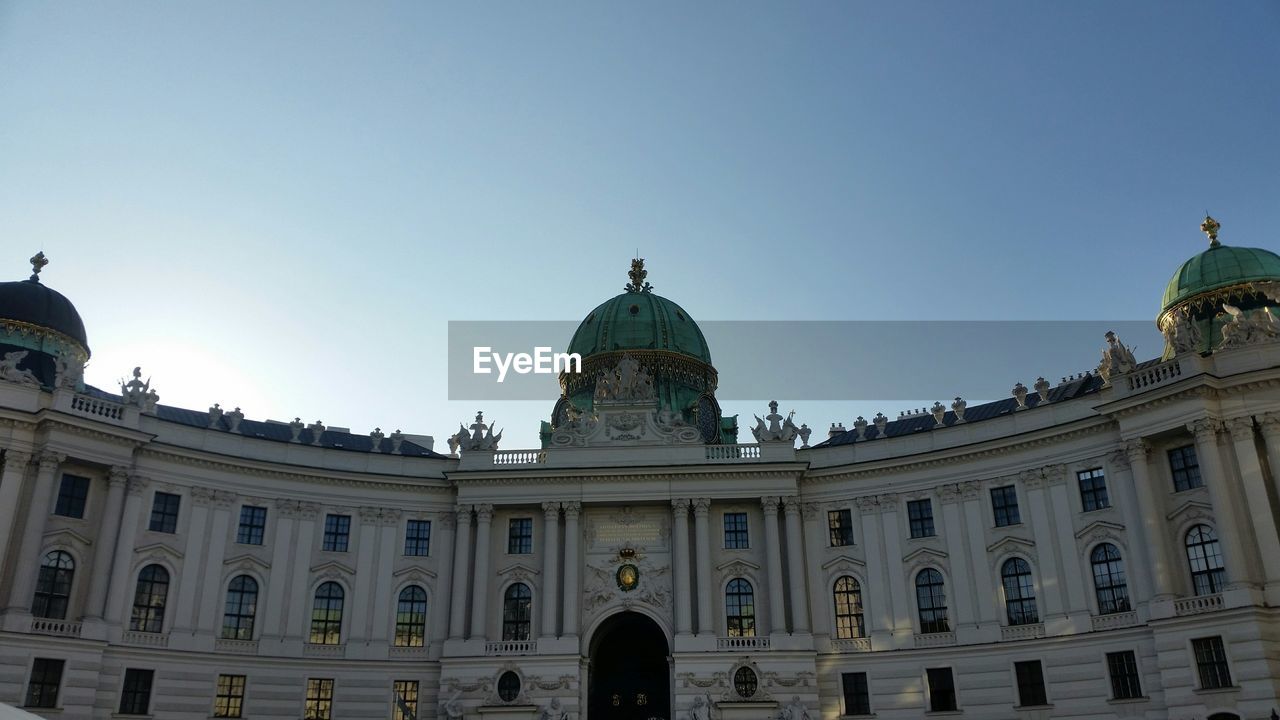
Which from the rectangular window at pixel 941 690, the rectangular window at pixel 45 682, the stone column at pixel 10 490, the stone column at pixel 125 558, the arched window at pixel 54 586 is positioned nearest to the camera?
the rectangular window at pixel 45 682

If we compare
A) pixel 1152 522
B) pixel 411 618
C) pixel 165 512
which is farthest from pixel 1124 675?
pixel 165 512

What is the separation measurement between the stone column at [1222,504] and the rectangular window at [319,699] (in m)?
39.1

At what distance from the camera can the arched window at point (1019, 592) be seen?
144 ft

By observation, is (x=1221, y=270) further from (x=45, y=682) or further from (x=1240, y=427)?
(x=45, y=682)

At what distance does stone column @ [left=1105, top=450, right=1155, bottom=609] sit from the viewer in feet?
134

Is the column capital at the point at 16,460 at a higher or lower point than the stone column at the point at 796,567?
higher

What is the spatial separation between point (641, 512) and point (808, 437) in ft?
31.0

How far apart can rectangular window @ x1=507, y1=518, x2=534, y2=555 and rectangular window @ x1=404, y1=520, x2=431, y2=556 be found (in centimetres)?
434

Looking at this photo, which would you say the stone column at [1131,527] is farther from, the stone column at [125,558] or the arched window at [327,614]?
the stone column at [125,558]

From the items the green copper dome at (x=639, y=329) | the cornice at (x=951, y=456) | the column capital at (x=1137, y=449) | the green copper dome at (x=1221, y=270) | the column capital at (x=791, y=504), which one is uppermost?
the green copper dome at (x=639, y=329)

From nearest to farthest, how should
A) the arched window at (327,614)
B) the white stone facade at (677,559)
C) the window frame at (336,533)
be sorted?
the white stone facade at (677,559) < the arched window at (327,614) < the window frame at (336,533)

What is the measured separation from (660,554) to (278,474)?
64.3 feet


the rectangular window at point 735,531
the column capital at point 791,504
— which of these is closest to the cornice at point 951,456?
the column capital at point 791,504

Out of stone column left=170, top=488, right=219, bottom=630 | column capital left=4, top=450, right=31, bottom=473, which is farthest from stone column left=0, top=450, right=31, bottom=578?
stone column left=170, top=488, right=219, bottom=630
